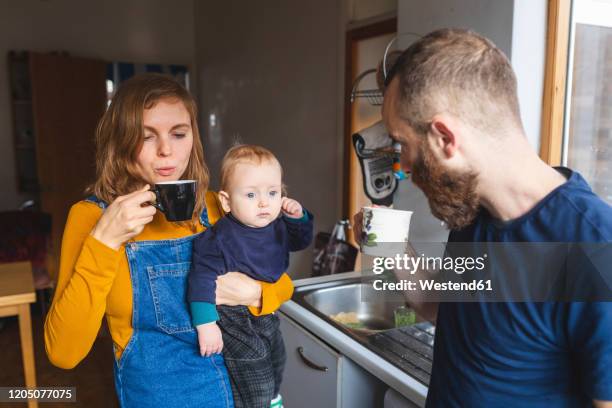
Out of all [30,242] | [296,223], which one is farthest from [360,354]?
[30,242]

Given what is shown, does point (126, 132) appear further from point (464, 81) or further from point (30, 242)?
point (30, 242)

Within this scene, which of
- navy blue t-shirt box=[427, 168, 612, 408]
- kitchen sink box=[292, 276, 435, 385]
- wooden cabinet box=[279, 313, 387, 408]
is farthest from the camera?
kitchen sink box=[292, 276, 435, 385]

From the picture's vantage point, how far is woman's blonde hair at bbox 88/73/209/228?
3.42ft

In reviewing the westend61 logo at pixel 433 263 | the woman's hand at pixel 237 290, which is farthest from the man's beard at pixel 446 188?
the woman's hand at pixel 237 290

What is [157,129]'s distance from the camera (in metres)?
1.06

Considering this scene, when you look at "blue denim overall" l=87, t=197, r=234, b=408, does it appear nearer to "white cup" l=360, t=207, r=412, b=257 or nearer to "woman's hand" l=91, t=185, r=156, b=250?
"woman's hand" l=91, t=185, r=156, b=250

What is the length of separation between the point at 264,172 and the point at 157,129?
0.94 feet

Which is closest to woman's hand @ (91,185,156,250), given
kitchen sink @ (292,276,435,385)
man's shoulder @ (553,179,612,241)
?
man's shoulder @ (553,179,612,241)

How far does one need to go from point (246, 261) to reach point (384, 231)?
0.35 metres

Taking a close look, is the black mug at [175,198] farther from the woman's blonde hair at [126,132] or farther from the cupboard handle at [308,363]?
the cupboard handle at [308,363]

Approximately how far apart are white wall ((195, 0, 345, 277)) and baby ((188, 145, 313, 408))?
1.89 meters

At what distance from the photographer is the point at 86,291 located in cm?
96

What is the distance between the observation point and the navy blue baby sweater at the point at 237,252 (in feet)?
3.70

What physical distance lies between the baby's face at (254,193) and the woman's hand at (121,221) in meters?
0.29
